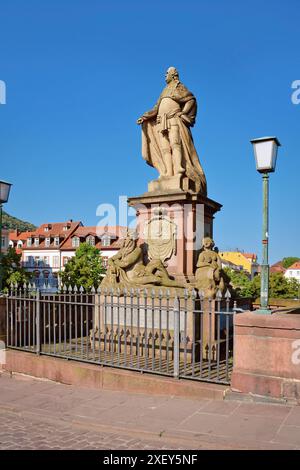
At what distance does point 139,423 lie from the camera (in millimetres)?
5742

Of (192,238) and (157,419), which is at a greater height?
(192,238)

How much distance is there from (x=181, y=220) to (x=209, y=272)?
1492 millimetres

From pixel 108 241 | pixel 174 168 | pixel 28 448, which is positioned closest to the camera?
pixel 28 448

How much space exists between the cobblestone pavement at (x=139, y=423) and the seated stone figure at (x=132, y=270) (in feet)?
9.77

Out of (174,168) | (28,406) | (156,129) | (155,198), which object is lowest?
(28,406)

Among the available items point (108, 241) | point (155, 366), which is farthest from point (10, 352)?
point (108, 241)

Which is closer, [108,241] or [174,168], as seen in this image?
[174,168]

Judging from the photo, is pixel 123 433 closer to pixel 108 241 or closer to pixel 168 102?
pixel 168 102

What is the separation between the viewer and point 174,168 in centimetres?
1102

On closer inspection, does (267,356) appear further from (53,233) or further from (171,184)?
(53,233)

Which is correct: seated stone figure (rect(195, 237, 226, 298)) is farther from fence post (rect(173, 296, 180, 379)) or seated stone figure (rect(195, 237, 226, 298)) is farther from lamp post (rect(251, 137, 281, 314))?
lamp post (rect(251, 137, 281, 314))

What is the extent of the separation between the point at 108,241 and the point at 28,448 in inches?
2295

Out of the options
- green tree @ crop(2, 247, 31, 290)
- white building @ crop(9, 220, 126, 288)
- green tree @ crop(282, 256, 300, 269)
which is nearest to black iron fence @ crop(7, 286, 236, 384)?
green tree @ crop(2, 247, 31, 290)
